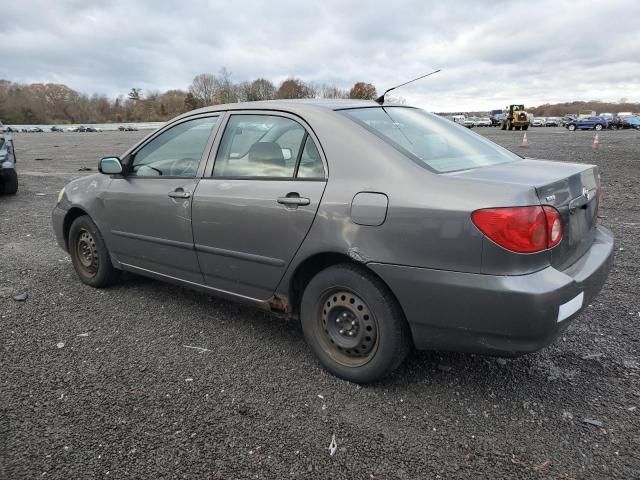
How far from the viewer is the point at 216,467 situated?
2229 mm

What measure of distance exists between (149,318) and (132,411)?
4.27 ft

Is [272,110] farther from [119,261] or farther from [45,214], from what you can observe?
[45,214]

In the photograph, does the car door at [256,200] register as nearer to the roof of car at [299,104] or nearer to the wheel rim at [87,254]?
the roof of car at [299,104]

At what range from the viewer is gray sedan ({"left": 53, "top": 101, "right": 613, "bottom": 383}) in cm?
231

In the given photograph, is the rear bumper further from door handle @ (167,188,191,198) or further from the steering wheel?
the steering wheel

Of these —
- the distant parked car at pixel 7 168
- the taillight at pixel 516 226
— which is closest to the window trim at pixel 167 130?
the taillight at pixel 516 226

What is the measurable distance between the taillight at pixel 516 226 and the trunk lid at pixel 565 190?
4.0 inches

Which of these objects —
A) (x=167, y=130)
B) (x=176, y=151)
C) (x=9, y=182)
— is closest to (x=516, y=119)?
(x=9, y=182)

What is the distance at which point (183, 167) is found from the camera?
3646 mm

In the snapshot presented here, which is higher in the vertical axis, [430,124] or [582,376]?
[430,124]

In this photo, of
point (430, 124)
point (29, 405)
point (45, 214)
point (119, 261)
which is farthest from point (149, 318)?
point (45, 214)

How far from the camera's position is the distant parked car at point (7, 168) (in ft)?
30.9

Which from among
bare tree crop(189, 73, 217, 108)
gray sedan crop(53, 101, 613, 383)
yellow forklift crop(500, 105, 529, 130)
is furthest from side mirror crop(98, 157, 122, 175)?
bare tree crop(189, 73, 217, 108)

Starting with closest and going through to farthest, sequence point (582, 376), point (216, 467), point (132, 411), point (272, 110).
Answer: point (216, 467) < point (132, 411) < point (582, 376) < point (272, 110)
